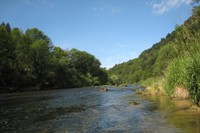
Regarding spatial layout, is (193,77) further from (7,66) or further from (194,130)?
(7,66)

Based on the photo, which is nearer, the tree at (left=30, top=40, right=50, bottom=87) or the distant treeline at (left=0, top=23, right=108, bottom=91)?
the distant treeline at (left=0, top=23, right=108, bottom=91)

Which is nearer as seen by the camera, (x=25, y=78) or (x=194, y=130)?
(x=194, y=130)

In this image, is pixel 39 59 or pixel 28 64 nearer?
pixel 28 64

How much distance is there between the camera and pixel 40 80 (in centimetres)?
8275

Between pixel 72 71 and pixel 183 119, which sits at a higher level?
pixel 72 71

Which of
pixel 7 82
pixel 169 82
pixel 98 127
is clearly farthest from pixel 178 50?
pixel 7 82

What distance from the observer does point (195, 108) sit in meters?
13.9

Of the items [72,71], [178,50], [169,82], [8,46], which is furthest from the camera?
[72,71]

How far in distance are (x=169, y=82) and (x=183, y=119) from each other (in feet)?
26.9

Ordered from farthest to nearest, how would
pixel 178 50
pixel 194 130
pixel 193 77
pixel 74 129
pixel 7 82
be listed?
1. pixel 7 82
2. pixel 178 50
3. pixel 193 77
4. pixel 74 129
5. pixel 194 130

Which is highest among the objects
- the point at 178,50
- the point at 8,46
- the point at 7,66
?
the point at 8,46

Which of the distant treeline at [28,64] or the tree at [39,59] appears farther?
the tree at [39,59]

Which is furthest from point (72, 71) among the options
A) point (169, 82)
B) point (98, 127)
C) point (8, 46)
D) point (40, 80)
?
point (98, 127)

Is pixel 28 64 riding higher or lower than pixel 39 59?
lower
